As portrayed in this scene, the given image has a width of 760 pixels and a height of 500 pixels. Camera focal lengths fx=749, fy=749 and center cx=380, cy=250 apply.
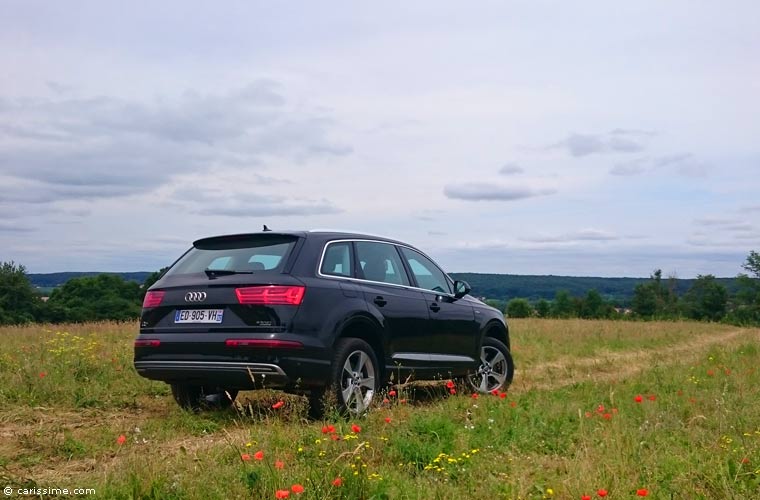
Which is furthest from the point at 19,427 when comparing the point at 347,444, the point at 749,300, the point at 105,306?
the point at 749,300

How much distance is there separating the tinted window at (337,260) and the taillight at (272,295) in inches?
18.7

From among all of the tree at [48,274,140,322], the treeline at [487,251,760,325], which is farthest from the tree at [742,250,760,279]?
the tree at [48,274,140,322]

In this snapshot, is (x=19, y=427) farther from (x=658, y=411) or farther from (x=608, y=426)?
(x=658, y=411)

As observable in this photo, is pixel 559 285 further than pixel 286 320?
Yes

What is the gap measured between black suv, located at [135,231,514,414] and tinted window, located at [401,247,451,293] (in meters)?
0.27

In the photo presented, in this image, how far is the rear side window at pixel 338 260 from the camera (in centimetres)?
660

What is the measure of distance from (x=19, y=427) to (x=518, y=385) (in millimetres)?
6015

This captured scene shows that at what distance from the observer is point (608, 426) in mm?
5625

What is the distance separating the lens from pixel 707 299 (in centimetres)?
7562

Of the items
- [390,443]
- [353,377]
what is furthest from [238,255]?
[390,443]

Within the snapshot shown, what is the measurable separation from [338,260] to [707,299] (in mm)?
76662

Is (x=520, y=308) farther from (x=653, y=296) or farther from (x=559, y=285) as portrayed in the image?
(x=653, y=296)

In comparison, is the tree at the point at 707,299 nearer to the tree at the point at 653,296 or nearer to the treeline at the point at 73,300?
the tree at the point at 653,296

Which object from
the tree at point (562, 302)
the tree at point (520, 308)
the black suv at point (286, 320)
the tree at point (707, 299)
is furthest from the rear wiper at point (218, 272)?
the tree at point (562, 302)
